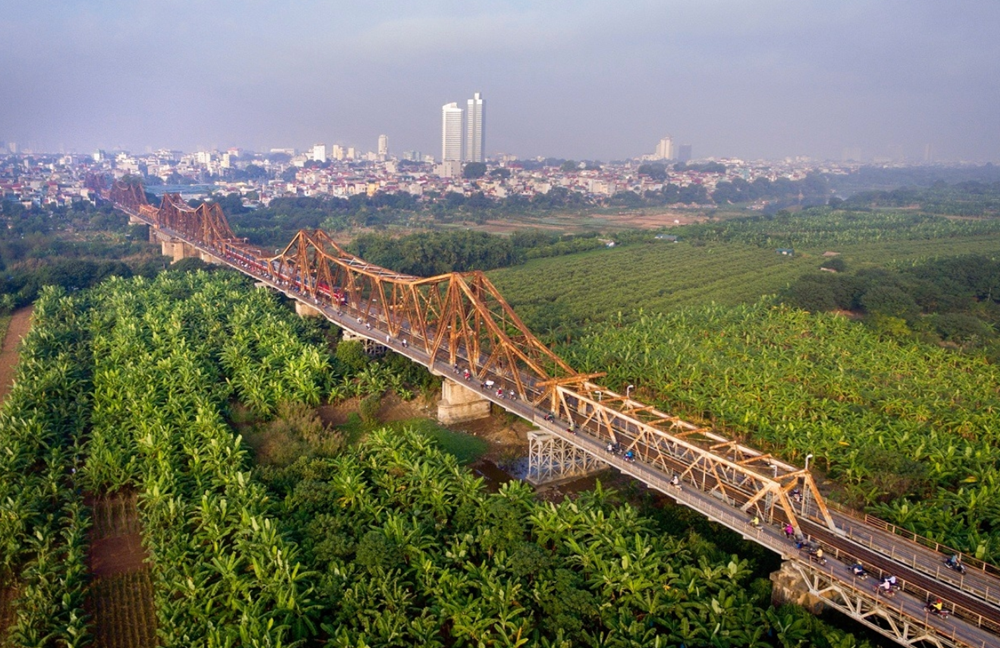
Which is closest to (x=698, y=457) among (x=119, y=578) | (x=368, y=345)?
(x=119, y=578)

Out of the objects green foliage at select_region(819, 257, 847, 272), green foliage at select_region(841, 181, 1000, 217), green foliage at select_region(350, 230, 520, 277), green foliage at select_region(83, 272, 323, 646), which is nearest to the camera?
green foliage at select_region(83, 272, 323, 646)

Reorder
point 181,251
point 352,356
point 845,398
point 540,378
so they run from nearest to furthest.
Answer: point 540,378, point 845,398, point 352,356, point 181,251

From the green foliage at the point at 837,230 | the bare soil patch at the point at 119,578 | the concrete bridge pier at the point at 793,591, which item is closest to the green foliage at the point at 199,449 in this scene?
the bare soil patch at the point at 119,578

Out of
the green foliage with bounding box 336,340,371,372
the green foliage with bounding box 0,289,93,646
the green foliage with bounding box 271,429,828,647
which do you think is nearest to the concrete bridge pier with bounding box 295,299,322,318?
the green foliage with bounding box 336,340,371,372

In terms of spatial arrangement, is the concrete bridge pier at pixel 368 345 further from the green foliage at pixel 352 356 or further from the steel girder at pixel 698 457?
the steel girder at pixel 698 457

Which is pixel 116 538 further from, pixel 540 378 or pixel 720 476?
pixel 720 476

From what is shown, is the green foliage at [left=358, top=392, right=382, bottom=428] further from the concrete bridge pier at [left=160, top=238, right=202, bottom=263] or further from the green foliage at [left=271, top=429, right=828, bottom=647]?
the concrete bridge pier at [left=160, top=238, right=202, bottom=263]
